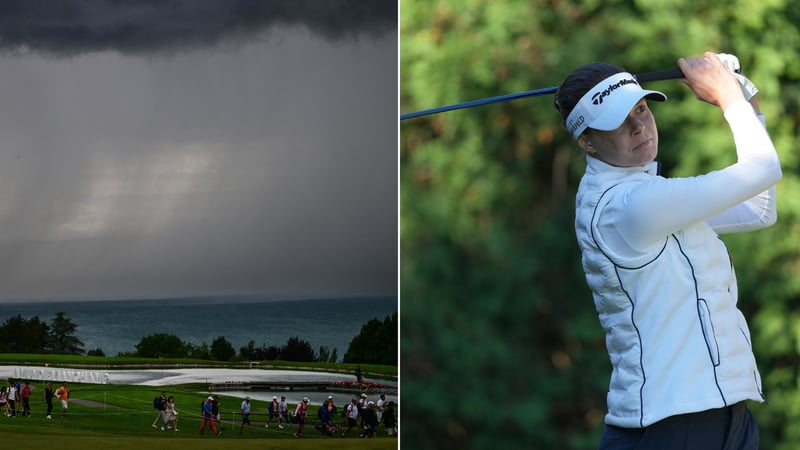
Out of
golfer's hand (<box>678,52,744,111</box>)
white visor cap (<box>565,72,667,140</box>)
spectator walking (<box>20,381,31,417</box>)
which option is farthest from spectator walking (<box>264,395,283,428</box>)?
golfer's hand (<box>678,52,744,111</box>)

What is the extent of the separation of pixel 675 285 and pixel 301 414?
88.6 inches

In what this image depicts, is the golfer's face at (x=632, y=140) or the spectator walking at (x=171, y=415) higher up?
the golfer's face at (x=632, y=140)

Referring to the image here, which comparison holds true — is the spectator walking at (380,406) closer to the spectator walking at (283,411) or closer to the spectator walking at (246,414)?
the spectator walking at (283,411)

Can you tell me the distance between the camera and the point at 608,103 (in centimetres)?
185

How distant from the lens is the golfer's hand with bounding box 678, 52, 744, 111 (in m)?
1.82

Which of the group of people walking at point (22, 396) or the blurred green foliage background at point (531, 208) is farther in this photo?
the group of people walking at point (22, 396)

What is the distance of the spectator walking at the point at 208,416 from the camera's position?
11.9ft

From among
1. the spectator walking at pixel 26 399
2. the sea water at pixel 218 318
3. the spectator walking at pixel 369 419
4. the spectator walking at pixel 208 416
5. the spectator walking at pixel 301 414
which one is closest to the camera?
the spectator walking at pixel 26 399

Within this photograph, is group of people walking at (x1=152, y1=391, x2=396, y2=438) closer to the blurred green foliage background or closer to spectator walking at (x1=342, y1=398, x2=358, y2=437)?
spectator walking at (x1=342, y1=398, x2=358, y2=437)

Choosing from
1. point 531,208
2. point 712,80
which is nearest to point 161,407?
point 531,208

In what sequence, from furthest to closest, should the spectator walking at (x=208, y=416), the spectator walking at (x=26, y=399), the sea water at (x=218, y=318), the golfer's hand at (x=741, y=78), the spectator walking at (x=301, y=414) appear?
the spectator walking at (x=301, y=414)
the spectator walking at (x=208, y=416)
the sea water at (x=218, y=318)
the spectator walking at (x=26, y=399)
the golfer's hand at (x=741, y=78)

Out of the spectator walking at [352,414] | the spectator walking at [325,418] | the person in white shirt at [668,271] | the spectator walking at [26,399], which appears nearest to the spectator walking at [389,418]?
the spectator walking at [352,414]

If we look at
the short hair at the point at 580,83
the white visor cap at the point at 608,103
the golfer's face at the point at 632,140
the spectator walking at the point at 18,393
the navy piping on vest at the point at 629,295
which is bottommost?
the spectator walking at the point at 18,393

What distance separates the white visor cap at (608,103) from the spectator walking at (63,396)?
227 cm
